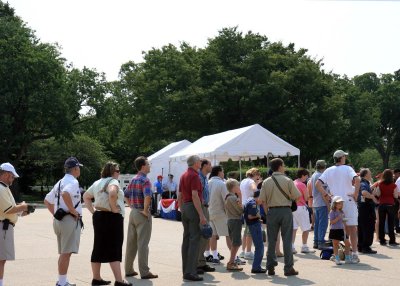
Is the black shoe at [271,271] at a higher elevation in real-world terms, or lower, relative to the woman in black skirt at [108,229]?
lower

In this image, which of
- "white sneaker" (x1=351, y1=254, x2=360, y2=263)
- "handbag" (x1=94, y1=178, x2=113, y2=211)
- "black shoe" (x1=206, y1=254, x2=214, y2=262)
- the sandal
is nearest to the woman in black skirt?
"handbag" (x1=94, y1=178, x2=113, y2=211)

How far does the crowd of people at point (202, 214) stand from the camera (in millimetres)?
9258

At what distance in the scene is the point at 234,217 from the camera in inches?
451

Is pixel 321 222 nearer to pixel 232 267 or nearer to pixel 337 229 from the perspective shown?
pixel 337 229

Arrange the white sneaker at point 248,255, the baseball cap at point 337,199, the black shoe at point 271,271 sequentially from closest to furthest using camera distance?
the black shoe at point 271,271, the baseball cap at point 337,199, the white sneaker at point 248,255

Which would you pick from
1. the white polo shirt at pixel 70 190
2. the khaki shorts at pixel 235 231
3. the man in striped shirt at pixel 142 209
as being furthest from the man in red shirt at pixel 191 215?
the white polo shirt at pixel 70 190

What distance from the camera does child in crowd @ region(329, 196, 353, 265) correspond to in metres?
11.8

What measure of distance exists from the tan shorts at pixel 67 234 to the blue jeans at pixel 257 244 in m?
3.15

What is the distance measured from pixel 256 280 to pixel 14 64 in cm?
3881

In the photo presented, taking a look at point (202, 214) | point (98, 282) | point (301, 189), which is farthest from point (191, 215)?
point (301, 189)

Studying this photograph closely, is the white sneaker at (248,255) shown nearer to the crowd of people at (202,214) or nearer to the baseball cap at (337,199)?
the crowd of people at (202,214)

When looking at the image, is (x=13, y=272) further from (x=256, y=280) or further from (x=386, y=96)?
(x=386, y=96)

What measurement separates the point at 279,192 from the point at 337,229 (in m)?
1.79

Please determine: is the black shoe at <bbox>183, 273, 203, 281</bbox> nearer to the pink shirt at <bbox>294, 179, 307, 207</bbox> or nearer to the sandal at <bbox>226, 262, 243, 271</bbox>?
the sandal at <bbox>226, 262, 243, 271</bbox>
